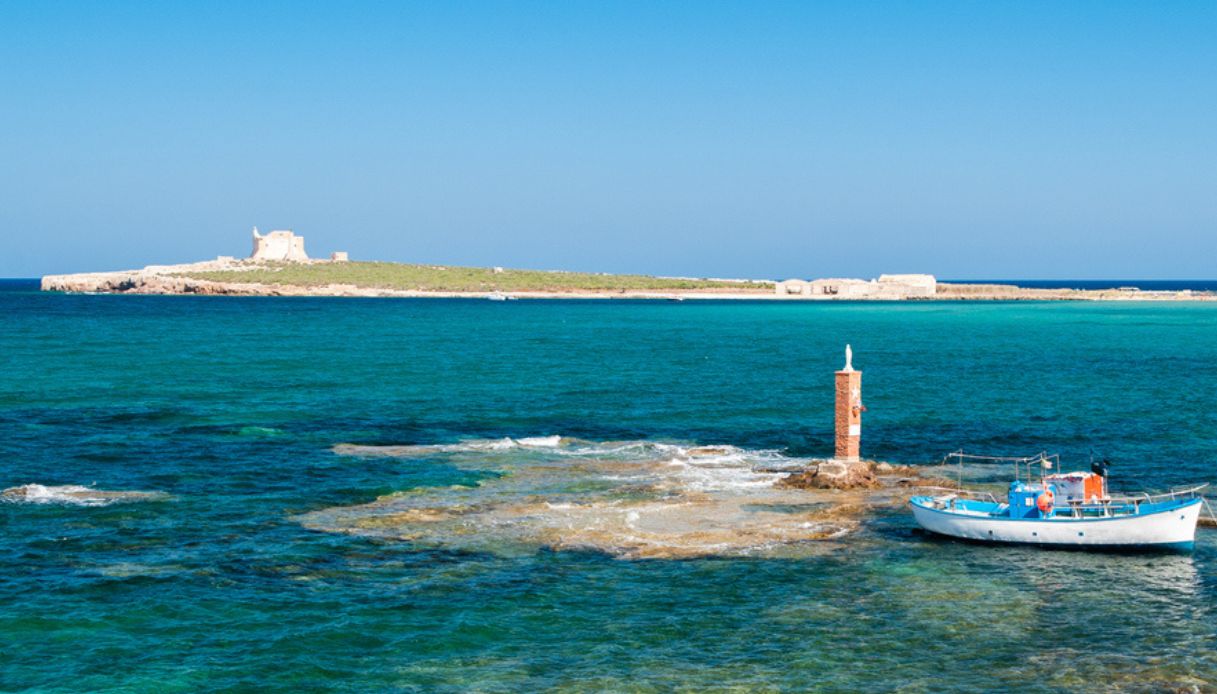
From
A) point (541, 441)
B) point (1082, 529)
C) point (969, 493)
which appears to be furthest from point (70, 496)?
point (1082, 529)

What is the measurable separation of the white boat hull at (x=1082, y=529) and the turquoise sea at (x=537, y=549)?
1.64 ft

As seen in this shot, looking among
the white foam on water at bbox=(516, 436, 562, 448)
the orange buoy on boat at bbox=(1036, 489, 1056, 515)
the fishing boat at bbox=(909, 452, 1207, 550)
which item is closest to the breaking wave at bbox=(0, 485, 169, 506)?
the white foam on water at bbox=(516, 436, 562, 448)

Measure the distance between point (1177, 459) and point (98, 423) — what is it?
42615 millimetres

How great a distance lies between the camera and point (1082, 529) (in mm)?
28234

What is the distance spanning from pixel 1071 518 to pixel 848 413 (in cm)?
818

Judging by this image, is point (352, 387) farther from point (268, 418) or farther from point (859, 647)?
point (859, 647)

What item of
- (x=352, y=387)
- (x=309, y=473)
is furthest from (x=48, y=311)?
(x=309, y=473)

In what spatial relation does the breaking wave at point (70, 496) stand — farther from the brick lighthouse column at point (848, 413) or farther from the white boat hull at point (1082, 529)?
the white boat hull at point (1082, 529)

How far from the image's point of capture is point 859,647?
21250 millimetres

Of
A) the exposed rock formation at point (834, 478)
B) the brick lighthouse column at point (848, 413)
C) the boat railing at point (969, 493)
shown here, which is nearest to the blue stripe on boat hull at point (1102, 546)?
the boat railing at point (969, 493)

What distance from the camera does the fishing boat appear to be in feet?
91.2

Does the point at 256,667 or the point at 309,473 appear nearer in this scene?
the point at 256,667

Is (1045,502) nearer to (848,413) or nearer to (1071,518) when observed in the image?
(1071,518)

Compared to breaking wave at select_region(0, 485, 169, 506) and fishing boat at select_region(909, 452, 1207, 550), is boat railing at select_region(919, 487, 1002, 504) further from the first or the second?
breaking wave at select_region(0, 485, 169, 506)
